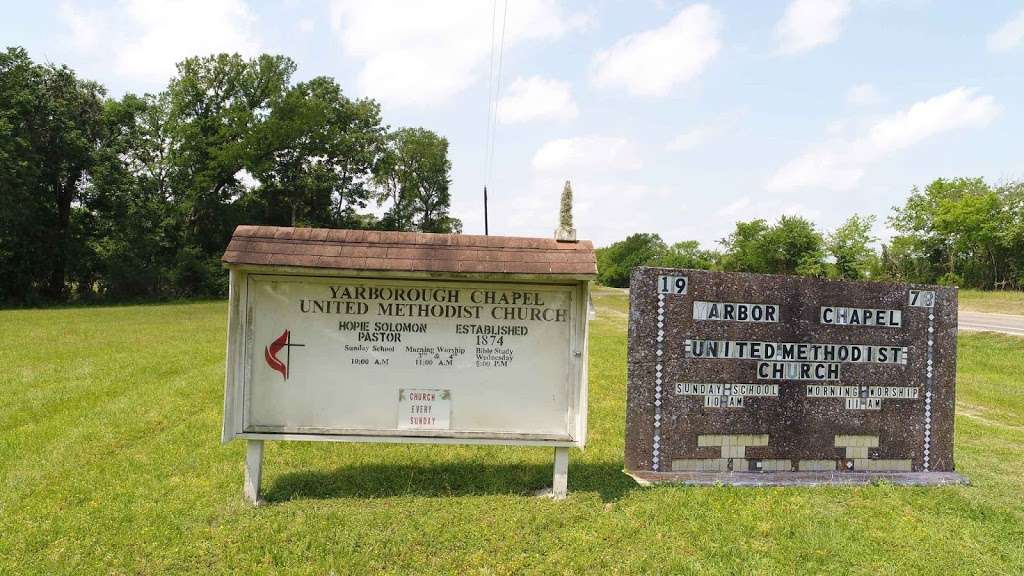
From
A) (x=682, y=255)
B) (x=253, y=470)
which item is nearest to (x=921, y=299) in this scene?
(x=253, y=470)

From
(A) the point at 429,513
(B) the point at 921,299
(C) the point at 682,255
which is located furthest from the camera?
(C) the point at 682,255

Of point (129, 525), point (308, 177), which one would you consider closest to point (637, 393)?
point (129, 525)

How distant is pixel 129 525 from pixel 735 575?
3976 mm

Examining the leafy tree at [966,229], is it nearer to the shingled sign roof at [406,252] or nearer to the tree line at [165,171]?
the tree line at [165,171]

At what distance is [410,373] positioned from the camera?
491 cm

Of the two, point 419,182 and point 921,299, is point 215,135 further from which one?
point 921,299

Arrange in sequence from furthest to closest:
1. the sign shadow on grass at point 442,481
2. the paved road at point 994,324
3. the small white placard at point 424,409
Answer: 1. the paved road at point 994,324
2. the sign shadow on grass at point 442,481
3. the small white placard at point 424,409

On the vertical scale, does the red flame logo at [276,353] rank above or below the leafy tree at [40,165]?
below

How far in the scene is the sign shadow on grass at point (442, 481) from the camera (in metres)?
5.00

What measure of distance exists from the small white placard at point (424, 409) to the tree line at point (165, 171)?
31.8m

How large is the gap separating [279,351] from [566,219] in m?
2.49

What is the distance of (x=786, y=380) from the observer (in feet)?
18.4

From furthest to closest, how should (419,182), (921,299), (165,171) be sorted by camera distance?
(419,182) → (165,171) → (921,299)

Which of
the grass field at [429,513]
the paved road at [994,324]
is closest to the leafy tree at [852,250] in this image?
the paved road at [994,324]
